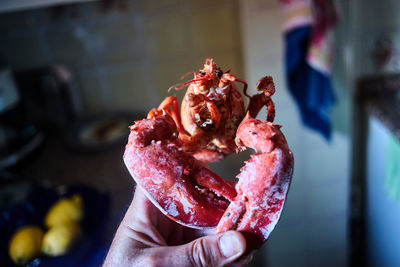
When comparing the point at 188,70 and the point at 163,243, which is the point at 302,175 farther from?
the point at 163,243

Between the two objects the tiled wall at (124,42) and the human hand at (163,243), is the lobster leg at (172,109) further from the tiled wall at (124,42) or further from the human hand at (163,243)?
the tiled wall at (124,42)

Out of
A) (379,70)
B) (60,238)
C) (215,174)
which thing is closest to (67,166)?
(60,238)

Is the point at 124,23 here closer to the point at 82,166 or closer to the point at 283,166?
the point at 82,166

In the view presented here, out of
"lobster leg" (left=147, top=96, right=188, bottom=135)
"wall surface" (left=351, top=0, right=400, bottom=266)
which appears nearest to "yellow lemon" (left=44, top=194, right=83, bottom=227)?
"lobster leg" (left=147, top=96, right=188, bottom=135)

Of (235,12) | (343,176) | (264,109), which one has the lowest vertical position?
(343,176)

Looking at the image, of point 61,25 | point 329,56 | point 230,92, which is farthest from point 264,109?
point 61,25

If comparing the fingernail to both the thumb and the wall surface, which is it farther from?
the wall surface
